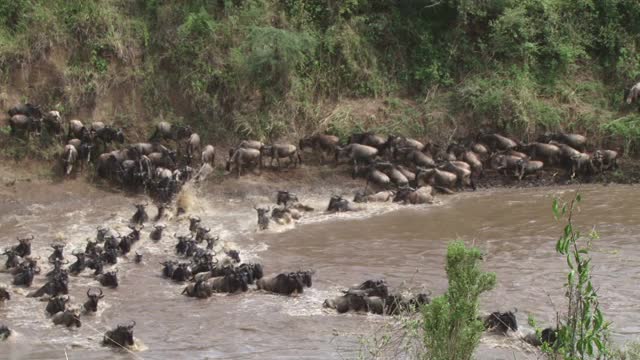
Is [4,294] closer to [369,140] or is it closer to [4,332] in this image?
[4,332]

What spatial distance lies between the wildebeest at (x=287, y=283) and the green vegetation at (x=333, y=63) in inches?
302

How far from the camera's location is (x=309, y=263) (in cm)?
1495

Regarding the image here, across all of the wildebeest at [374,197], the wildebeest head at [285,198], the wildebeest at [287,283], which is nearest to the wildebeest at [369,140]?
the wildebeest at [374,197]

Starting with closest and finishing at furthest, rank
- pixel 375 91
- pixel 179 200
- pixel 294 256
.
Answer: pixel 294 256 < pixel 179 200 < pixel 375 91

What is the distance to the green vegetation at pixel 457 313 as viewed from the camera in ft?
24.1

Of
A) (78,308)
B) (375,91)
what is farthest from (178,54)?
(78,308)

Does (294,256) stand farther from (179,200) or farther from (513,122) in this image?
(513,122)

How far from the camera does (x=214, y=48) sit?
858 inches

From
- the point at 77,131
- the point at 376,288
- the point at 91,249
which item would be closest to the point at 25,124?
the point at 77,131

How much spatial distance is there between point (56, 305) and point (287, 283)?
311 centimetres

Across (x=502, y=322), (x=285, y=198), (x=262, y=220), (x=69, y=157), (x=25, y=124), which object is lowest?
(x=502, y=322)

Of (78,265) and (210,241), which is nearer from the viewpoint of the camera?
(78,265)

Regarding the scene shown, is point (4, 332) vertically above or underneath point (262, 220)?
underneath

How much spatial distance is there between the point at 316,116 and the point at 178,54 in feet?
11.3
